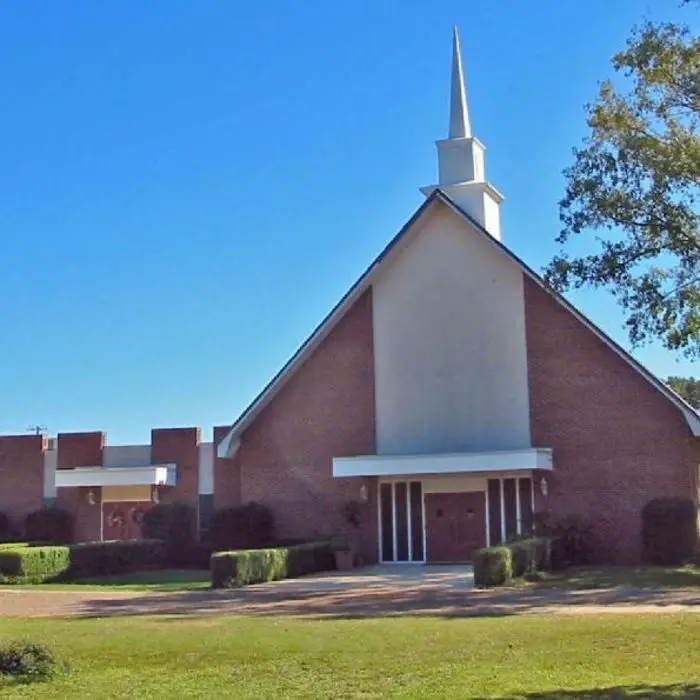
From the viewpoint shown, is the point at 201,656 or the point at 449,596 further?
the point at 449,596

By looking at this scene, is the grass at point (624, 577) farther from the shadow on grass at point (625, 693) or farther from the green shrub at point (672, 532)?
the shadow on grass at point (625, 693)

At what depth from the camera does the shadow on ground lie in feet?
61.2

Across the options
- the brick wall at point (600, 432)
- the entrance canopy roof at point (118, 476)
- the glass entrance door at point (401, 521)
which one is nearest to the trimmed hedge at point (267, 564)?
the glass entrance door at point (401, 521)

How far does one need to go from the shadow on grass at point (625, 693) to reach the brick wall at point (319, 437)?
71.2 feet

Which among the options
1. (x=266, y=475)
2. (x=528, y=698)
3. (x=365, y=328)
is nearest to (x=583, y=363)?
(x=365, y=328)

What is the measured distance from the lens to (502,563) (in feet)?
73.7

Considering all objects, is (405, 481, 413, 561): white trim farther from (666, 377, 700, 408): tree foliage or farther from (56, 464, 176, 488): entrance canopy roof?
(666, 377, 700, 408): tree foliage

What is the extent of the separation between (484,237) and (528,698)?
22467 mm

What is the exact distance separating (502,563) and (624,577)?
11.9 ft

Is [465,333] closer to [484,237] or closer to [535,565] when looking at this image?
[484,237]

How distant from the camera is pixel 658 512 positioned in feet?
93.8

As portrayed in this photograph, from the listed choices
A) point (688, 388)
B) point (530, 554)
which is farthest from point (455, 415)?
point (688, 388)

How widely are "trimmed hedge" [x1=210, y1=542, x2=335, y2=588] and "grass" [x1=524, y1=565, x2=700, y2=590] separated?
6700 mm

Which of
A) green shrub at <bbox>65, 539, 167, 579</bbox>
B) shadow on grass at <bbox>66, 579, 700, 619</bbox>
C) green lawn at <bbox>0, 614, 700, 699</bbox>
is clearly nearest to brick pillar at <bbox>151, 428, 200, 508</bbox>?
green shrub at <bbox>65, 539, 167, 579</bbox>
